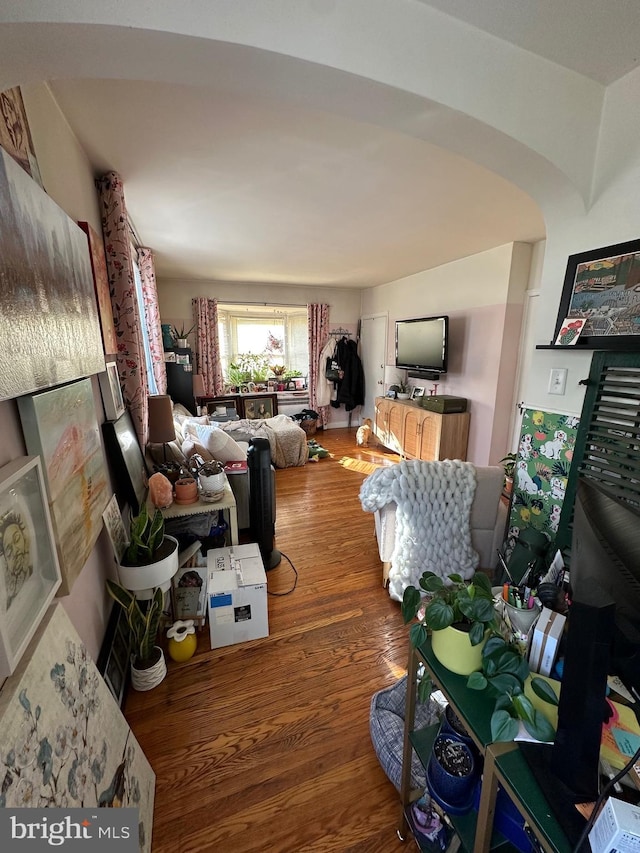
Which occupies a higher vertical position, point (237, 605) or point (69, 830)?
point (69, 830)

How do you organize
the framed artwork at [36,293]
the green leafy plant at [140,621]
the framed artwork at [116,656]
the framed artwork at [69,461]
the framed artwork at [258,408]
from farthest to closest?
the framed artwork at [258,408], the green leafy plant at [140,621], the framed artwork at [116,656], the framed artwork at [69,461], the framed artwork at [36,293]

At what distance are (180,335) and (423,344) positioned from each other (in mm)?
3332

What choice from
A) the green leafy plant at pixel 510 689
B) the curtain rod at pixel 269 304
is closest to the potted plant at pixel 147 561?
the green leafy plant at pixel 510 689

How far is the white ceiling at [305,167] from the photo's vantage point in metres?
1.07

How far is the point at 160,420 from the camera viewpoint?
7.15 ft

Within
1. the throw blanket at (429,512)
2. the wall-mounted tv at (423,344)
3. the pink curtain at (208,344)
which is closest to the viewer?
the throw blanket at (429,512)

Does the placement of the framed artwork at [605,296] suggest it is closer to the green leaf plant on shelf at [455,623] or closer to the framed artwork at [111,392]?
the green leaf plant on shelf at [455,623]

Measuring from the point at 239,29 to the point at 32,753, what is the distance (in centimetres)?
167

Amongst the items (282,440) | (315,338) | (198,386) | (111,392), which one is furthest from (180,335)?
(111,392)

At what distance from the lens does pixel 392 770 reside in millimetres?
1179

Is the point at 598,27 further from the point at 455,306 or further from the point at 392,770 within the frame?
the point at 455,306

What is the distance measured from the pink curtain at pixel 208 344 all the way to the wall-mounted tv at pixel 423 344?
2628 mm

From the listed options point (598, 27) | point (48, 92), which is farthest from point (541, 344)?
point (48, 92)

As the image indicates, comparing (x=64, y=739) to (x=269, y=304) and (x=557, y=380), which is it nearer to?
(x=557, y=380)
